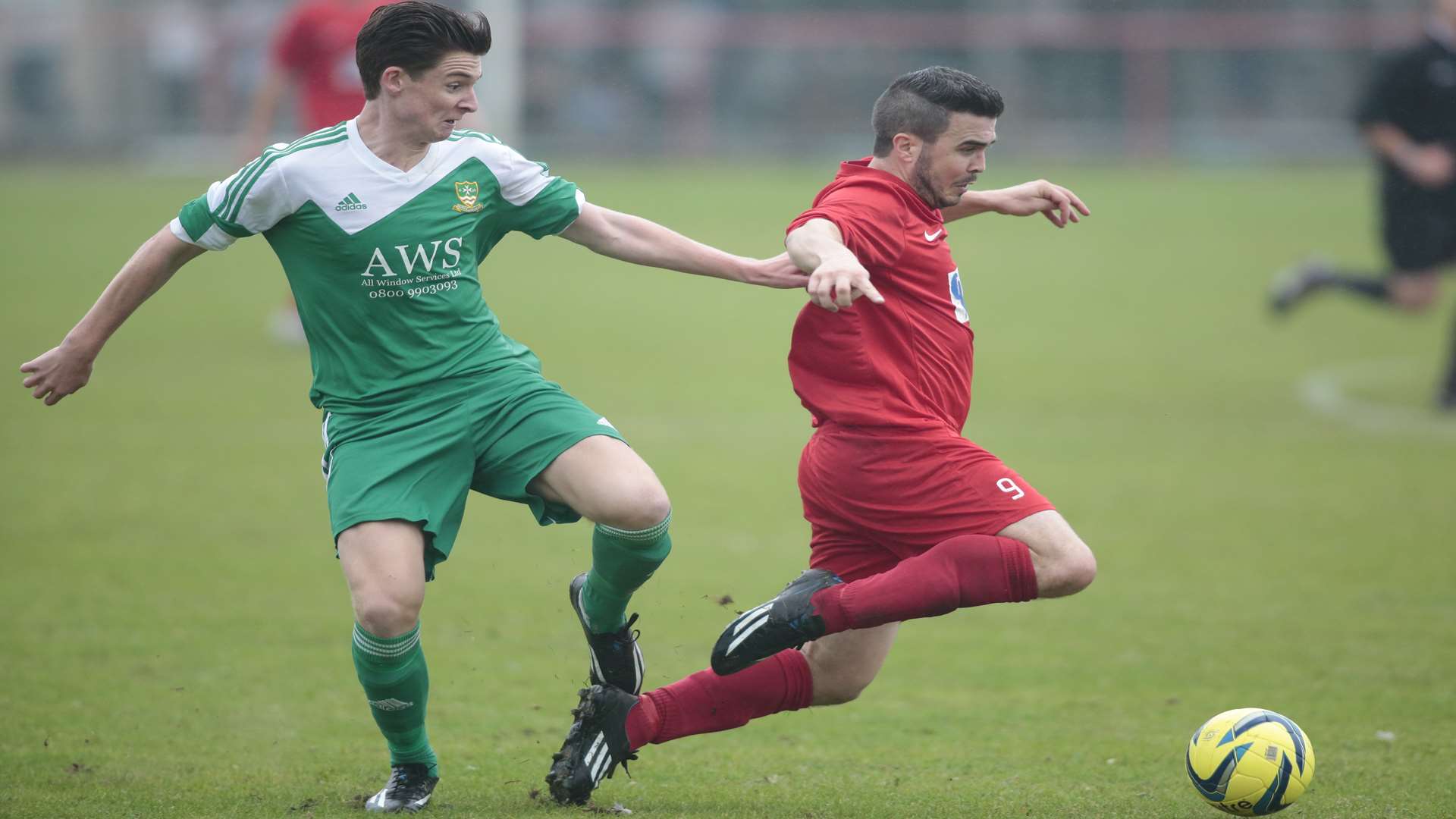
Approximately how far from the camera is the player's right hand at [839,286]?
3814 mm

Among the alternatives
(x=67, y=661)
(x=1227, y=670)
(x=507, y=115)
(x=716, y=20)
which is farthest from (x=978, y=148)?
(x=716, y=20)

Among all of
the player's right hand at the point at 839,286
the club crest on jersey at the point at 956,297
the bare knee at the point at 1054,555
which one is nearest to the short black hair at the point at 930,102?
the club crest on jersey at the point at 956,297

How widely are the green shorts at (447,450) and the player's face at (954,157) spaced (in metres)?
1.13

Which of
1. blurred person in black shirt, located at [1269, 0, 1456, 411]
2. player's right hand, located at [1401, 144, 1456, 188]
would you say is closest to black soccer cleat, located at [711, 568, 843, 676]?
player's right hand, located at [1401, 144, 1456, 188]

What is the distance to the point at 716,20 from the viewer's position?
26719 millimetres

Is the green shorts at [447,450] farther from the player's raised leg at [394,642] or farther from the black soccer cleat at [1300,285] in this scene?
the black soccer cleat at [1300,285]

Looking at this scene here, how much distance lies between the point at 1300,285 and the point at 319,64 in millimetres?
6967

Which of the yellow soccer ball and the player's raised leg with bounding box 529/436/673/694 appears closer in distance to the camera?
the yellow soccer ball

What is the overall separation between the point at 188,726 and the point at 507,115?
1296 cm

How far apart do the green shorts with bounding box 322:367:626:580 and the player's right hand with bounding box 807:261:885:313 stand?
934 mm

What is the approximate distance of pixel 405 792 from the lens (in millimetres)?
4406

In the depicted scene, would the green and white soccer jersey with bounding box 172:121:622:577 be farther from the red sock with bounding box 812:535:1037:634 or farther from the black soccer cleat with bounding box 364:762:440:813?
the red sock with bounding box 812:535:1037:634

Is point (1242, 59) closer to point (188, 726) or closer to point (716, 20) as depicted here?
point (716, 20)

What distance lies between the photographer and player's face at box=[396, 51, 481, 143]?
4.26 m
